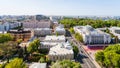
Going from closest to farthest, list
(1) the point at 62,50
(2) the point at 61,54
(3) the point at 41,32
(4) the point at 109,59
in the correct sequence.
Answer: (4) the point at 109,59 < (2) the point at 61,54 < (1) the point at 62,50 < (3) the point at 41,32

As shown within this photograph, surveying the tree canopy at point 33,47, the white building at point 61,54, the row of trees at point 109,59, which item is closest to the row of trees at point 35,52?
the tree canopy at point 33,47

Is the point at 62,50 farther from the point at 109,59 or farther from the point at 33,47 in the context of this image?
the point at 109,59

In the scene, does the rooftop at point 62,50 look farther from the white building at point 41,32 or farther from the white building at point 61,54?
the white building at point 41,32

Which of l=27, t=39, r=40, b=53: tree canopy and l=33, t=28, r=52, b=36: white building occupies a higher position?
l=27, t=39, r=40, b=53: tree canopy

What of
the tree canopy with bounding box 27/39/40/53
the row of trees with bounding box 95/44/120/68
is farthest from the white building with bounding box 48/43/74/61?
the row of trees with bounding box 95/44/120/68

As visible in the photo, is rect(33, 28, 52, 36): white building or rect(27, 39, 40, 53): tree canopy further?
rect(33, 28, 52, 36): white building

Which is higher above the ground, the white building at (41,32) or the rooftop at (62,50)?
the rooftop at (62,50)

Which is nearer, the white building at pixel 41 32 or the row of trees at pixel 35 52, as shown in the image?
the row of trees at pixel 35 52

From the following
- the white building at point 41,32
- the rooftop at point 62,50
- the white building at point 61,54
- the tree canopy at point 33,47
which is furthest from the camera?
the white building at point 41,32

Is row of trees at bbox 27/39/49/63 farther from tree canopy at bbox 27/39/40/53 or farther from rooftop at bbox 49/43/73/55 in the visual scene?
rooftop at bbox 49/43/73/55

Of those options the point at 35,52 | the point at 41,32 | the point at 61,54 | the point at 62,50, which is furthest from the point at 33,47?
the point at 41,32

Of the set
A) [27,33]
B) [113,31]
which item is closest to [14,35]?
[27,33]
